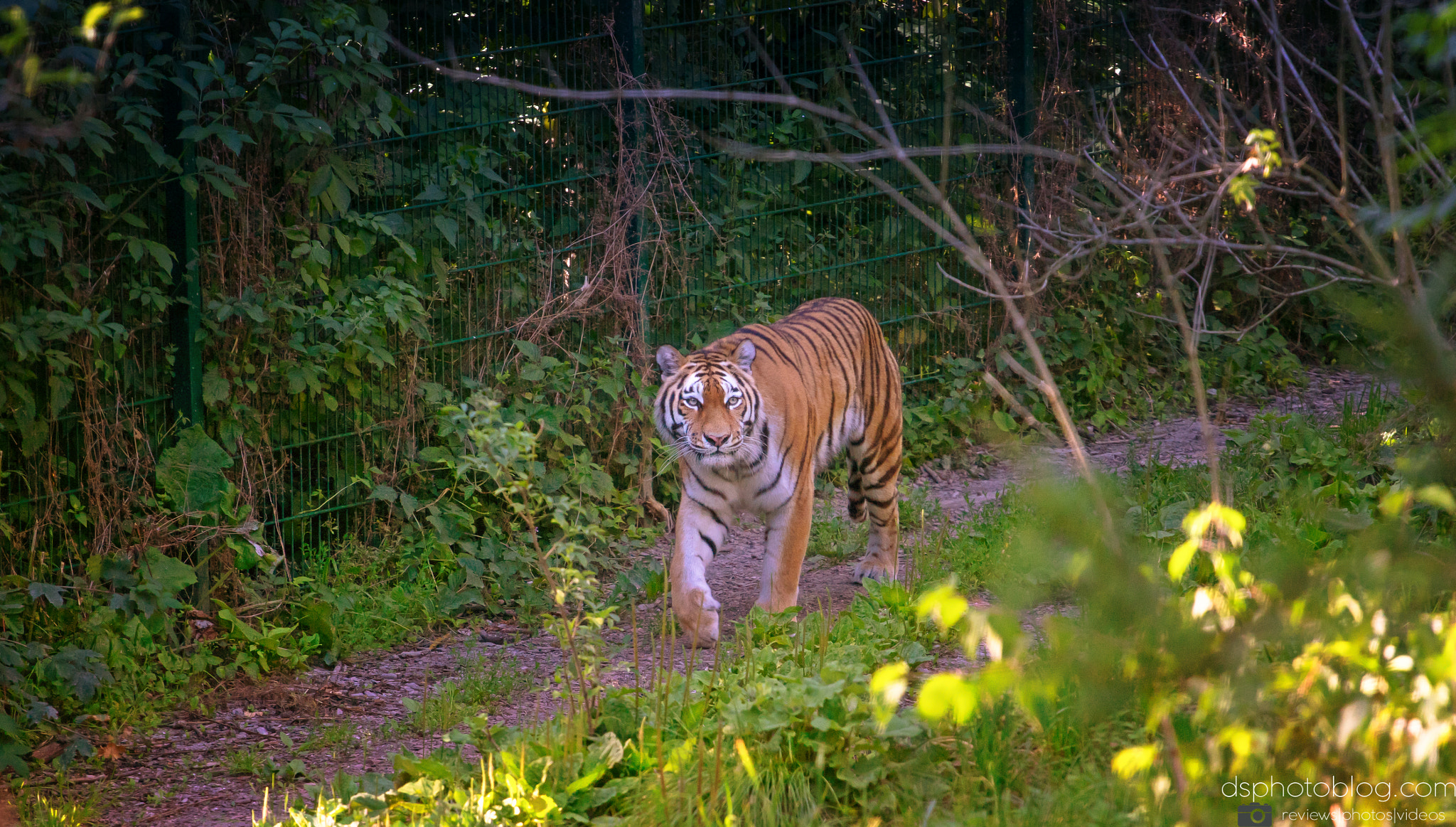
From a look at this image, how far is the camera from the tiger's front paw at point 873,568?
5.34 metres

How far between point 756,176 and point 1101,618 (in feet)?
17.2

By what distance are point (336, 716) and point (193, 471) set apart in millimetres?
1078

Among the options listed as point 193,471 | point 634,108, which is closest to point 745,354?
point 634,108

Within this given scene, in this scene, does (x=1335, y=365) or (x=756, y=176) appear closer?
(x=756, y=176)

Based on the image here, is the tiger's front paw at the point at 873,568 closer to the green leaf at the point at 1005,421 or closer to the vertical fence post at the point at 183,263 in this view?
the green leaf at the point at 1005,421

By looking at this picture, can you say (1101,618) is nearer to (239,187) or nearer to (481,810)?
(481,810)

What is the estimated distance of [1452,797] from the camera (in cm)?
190

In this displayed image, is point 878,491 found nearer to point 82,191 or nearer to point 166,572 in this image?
point 166,572

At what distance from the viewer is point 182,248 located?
4.54 m

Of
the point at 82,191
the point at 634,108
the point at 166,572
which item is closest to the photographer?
the point at 82,191

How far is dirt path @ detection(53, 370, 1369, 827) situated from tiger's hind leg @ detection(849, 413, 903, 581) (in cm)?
16

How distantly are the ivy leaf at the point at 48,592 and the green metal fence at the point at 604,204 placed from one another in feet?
1.51

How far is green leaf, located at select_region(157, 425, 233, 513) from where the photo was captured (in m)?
4.45

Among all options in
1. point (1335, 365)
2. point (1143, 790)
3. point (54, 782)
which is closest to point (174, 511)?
point (54, 782)
